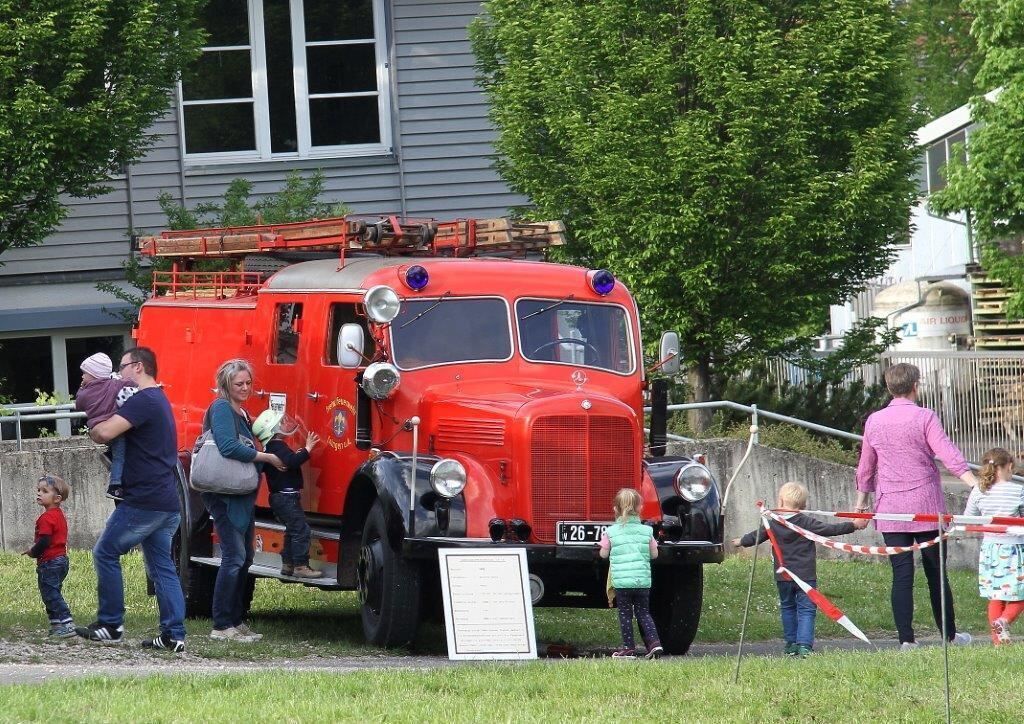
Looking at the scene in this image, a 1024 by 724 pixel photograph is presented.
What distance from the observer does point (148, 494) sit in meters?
10.3

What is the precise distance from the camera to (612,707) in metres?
8.05

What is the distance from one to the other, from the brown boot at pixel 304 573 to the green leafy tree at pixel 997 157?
56.6ft

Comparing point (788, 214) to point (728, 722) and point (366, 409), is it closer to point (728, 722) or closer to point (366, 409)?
point (366, 409)

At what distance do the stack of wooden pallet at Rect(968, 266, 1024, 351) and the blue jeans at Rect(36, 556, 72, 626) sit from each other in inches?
1009

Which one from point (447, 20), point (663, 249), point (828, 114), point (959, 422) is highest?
point (447, 20)

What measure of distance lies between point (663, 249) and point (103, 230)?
7.99 meters

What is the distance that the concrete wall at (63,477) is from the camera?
1711 centimetres

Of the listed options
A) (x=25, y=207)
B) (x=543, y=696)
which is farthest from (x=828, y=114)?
(x=543, y=696)

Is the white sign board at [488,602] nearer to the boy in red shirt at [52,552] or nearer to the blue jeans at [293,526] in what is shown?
the blue jeans at [293,526]

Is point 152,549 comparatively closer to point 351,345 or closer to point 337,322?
point 351,345

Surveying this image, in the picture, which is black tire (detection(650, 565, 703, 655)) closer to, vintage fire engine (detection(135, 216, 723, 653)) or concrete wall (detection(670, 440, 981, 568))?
vintage fire engine (detection(135, 216, 723, 653))

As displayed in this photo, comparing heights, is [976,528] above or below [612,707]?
above

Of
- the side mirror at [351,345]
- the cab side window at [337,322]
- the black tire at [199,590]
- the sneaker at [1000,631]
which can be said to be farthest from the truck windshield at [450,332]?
the sneaker at [1000,631]

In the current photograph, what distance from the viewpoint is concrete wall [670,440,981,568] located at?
698 inches
